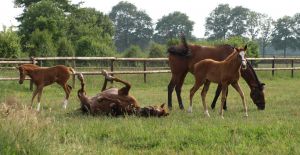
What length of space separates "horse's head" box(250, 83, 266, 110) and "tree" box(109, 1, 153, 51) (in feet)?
358

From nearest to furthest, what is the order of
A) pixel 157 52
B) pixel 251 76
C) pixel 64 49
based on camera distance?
pixel 251 76 → pixel 64 49 → pixel 157 52

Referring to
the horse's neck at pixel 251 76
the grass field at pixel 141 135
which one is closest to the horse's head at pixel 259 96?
the horse's neck at pixel 251 76

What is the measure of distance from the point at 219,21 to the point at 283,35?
18.5 meters

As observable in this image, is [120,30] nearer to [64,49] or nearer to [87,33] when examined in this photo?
[87,33]

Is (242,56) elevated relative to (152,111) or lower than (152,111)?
elevated

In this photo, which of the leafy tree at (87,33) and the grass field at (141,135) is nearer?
the grass field at (141,135)

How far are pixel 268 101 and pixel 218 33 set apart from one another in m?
110

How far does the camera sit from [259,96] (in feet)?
38.3

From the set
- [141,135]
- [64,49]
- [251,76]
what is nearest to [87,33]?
[64,49]

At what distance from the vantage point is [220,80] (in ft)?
33.2

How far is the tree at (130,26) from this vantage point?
123m

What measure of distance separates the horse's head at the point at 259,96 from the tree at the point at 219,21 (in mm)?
110307

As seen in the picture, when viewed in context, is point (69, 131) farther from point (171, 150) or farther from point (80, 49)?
point (80, 49)

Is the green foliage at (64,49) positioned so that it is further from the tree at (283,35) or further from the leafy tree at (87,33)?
the tree at (283,35)
